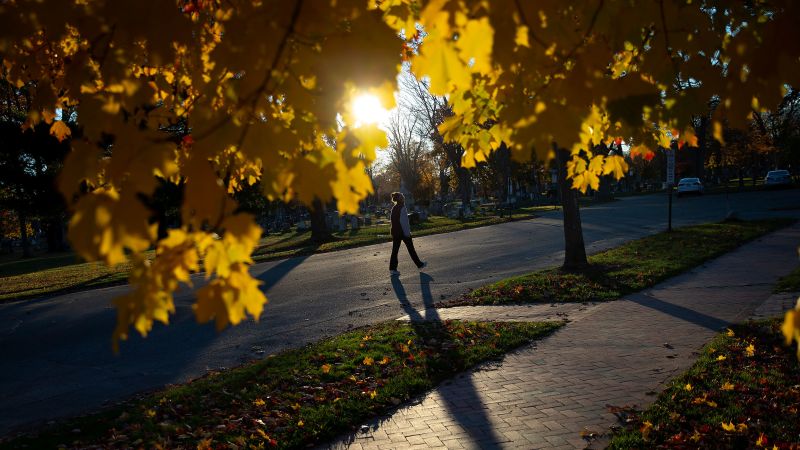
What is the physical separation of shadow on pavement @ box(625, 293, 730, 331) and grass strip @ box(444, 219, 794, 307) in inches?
15.6

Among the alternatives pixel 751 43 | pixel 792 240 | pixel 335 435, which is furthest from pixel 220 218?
pixel 792 240

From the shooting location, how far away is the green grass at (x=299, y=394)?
14.8ft

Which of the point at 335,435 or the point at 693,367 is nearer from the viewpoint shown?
the point at 335,435

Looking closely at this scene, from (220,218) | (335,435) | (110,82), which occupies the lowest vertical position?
(335,435)

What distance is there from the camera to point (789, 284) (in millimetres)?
8219

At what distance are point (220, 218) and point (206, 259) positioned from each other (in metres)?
0.36

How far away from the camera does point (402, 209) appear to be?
1273 cm

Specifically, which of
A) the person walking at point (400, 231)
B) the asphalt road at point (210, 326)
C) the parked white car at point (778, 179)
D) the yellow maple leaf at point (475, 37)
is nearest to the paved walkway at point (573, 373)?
the asphalt road at point (210, 326)

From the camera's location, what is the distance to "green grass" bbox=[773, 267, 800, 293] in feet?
26.2

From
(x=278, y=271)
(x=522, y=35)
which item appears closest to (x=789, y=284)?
(x=522, y=35)

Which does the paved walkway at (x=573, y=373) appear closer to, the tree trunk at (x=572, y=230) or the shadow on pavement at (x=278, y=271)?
the tree trunk at (x=572, y=230)

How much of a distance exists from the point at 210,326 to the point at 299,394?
4.07 m

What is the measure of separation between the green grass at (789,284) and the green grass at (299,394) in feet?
12.8

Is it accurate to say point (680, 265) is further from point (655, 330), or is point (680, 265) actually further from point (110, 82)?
point (110, 82)
